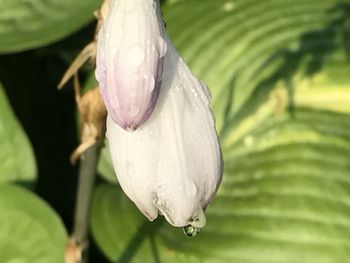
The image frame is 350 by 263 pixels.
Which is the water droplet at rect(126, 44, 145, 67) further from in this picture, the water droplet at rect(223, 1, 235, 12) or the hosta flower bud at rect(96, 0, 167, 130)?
the water droplet at rect(223, 1, 235, 12)

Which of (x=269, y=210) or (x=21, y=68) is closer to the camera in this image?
(x=269, y=210)

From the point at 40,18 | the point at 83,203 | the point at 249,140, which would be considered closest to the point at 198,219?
the point at 83,203

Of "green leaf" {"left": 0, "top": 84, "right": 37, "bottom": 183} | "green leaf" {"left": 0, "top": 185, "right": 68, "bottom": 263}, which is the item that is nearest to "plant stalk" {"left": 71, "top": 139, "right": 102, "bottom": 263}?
"green leaf" {"left": 0, "top": 185, "right": 68, "bottom": 263}

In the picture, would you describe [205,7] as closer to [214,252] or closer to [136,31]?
[214,252]

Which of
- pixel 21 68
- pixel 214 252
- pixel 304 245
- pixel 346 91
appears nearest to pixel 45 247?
pixel 214 252

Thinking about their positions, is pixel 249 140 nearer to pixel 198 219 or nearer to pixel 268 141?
pixel 268 141

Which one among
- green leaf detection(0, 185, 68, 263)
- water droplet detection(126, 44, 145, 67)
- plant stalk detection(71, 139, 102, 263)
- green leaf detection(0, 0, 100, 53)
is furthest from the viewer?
green leaf detection(0, 0, 100, 53)

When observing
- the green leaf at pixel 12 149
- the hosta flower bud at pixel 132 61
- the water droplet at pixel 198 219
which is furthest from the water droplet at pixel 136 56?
the green leaf at pixel 12 149
